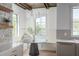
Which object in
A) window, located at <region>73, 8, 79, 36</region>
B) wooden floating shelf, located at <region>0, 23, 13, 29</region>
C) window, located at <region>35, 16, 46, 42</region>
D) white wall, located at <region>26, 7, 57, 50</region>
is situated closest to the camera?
wooden floating shelf, located at <region>0, 23, 13, 29</region>

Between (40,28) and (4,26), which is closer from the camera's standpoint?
(4,26)

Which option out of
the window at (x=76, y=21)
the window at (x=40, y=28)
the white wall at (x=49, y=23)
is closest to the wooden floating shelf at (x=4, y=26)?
the white wall at (x=49, y=23)

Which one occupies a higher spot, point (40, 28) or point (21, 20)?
point (21, 20)

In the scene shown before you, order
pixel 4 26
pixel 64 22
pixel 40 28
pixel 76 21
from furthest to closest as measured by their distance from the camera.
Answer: pixel 40 28, pixel 64 22, pixel 76 21, pixel 4 26

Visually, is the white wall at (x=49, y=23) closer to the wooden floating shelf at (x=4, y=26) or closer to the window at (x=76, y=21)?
the window at (x=76, y=21)

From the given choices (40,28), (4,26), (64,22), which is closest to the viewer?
(4,26)

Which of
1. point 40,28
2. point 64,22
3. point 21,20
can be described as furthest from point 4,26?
point 64,22

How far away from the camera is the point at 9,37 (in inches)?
59.5

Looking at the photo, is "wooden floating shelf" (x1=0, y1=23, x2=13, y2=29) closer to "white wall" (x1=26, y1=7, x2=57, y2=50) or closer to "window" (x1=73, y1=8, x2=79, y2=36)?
"white wall" (x1=26, y1=7, x2=57, y2=50)

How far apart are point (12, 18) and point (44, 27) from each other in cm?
73

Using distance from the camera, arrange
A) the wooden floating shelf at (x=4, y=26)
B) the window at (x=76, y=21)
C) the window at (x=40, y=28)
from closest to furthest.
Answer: the wooden floating shelf at (x=4, y=26) < the window at (x=76, y=21) < the window at (x=40, y=28)

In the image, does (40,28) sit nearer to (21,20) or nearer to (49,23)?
(49,23)

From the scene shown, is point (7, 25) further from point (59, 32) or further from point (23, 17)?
point (59, 32)

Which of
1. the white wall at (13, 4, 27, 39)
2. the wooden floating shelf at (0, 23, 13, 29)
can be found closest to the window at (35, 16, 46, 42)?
the white wall at (13, 4, 27, 39)
